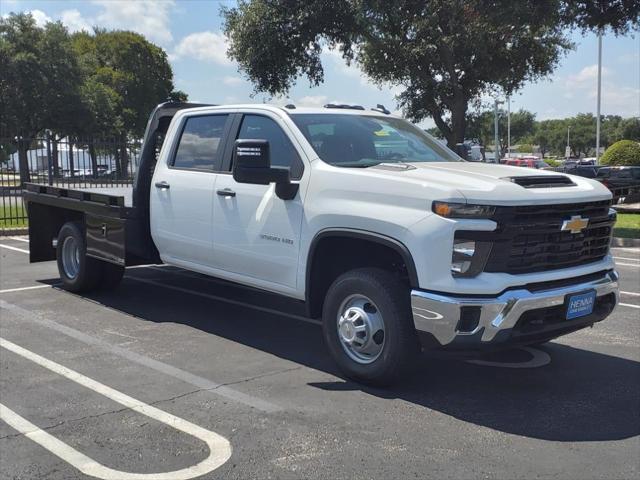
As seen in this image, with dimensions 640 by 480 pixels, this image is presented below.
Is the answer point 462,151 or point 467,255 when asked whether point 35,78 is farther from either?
point 467,255

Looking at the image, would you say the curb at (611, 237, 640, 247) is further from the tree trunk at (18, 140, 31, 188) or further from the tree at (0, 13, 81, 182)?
the tree at (0, 13, 81, 182)

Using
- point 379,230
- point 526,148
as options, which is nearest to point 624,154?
point 379,230

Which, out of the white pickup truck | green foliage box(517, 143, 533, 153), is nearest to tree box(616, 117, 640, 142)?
green foliage box(517, 143, 533, 153)

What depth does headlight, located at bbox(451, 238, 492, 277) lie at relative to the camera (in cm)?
430

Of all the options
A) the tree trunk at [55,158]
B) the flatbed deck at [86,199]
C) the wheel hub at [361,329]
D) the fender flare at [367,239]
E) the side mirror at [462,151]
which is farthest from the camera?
the tree trunk at [55,158]

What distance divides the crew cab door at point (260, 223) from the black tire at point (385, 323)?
0.56m

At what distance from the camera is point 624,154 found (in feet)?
111

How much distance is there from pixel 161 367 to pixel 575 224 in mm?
3318

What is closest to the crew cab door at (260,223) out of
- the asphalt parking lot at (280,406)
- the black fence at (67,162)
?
the asphalt parking lot at (280,406)

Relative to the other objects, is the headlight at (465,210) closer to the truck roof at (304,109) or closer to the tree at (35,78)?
the truck roof at (304,109)

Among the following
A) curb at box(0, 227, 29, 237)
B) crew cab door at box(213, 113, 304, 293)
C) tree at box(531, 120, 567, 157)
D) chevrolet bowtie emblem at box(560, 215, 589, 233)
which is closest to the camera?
chevrolet bowtie emblem at box(560, 215, 589, 233)

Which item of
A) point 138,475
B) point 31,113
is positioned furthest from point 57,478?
point 31,113

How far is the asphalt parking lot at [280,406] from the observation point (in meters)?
3.77

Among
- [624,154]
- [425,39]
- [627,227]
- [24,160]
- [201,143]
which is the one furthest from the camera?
[624,154]
